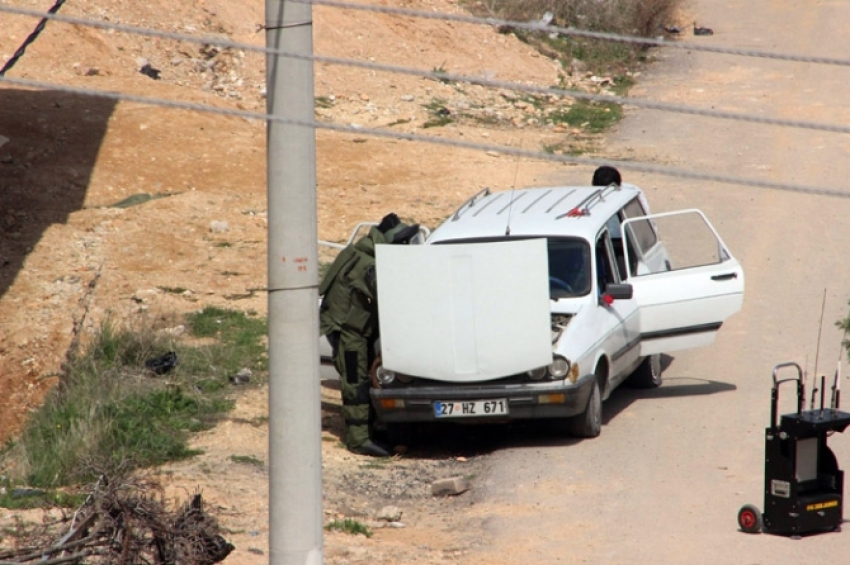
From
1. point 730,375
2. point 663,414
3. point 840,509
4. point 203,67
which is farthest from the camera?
point 203,67

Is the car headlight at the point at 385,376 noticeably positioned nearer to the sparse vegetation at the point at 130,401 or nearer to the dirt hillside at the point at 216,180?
the dirt hillside at the point at 216,180

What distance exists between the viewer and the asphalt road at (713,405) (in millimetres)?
8297

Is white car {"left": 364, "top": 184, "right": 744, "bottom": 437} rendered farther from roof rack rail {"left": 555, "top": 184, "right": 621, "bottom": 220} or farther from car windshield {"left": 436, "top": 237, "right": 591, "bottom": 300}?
roof rack rail {"left": 555, "top": 184, "right": 621, "bottom": 220}

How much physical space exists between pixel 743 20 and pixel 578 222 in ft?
72.9

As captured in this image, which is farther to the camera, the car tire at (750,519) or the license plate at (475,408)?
the license plate at (475,408)

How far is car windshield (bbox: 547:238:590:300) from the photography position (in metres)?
10.7

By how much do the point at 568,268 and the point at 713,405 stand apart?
5.85ft

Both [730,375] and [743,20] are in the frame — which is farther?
[743,20]

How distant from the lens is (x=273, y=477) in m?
6.36

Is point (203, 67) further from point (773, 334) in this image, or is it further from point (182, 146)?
point (773, 334)

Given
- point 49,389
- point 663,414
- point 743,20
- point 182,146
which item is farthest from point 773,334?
point 743,20

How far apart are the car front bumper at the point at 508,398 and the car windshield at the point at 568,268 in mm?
1007

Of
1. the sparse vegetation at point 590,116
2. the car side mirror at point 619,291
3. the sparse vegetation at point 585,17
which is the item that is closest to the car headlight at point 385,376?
the car side mirror at point 619,291

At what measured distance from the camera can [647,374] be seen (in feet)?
38.1
